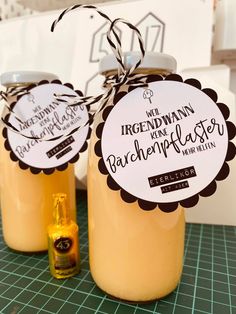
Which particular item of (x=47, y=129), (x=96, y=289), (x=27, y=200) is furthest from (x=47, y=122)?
(x=96, y=289)

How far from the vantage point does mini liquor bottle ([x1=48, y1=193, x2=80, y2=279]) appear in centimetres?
41

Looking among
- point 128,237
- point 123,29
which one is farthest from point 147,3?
point 128,237

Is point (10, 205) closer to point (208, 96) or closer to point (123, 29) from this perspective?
point (208, 96)

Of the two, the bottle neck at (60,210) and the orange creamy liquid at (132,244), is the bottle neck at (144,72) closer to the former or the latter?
the orange creamy liquid at (132,244)

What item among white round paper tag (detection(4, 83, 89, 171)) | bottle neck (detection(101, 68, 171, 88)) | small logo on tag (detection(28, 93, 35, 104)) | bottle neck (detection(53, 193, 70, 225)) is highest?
bottle neck (detection(101, 68, 171, 88))

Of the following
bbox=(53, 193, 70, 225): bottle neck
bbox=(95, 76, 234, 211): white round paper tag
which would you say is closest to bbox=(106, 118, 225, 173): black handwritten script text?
bbox=(95, 76, 234, 211): white round paper tag

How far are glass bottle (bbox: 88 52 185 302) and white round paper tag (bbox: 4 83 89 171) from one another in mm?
81

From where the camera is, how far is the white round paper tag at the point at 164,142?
0.32 m

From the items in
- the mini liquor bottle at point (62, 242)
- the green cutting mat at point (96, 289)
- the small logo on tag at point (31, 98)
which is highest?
the small logo on tag at point (31, 98)

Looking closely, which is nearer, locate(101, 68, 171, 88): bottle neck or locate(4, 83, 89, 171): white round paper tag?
locate(101, 68, 171, 88): bottle neck

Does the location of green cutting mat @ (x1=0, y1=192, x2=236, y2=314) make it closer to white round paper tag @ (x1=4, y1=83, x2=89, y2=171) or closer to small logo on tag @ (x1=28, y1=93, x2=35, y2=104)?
white round paper tag @ (x1=4, y1=83, x2=89, y2=171)

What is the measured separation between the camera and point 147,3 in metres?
0.70

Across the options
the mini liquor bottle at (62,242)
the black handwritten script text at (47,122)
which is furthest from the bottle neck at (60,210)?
the black handwritten script text at (47,122)

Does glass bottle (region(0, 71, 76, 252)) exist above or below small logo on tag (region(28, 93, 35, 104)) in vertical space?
below
